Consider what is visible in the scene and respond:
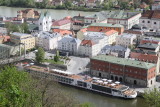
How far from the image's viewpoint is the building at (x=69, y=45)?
15531 millimetres

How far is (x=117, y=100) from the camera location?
35.3ft

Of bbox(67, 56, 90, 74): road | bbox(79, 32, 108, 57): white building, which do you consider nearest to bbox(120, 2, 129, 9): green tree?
bbox(79, 32, 108, 57): white building

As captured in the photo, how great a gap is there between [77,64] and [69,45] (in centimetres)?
185

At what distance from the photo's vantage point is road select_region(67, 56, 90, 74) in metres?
13.4

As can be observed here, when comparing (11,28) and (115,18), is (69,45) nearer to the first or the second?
(11,28)

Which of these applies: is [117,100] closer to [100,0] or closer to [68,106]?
[68,106]

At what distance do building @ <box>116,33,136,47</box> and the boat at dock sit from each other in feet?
16.6

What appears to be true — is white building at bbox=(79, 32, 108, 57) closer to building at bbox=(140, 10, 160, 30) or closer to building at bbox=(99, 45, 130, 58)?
building at bbox=(99, 45, 130, 58)

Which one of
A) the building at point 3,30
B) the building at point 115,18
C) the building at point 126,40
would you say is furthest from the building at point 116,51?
the building at point 3,30

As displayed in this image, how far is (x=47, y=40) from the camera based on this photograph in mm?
16406

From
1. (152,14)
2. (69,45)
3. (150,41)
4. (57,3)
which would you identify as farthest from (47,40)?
(57,3)

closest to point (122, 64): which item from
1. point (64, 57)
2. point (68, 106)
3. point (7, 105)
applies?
point (64, 57)

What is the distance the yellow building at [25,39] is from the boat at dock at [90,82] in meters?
3.26

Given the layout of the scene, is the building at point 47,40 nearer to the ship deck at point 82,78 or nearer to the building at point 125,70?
the ship deck at point 82,78
